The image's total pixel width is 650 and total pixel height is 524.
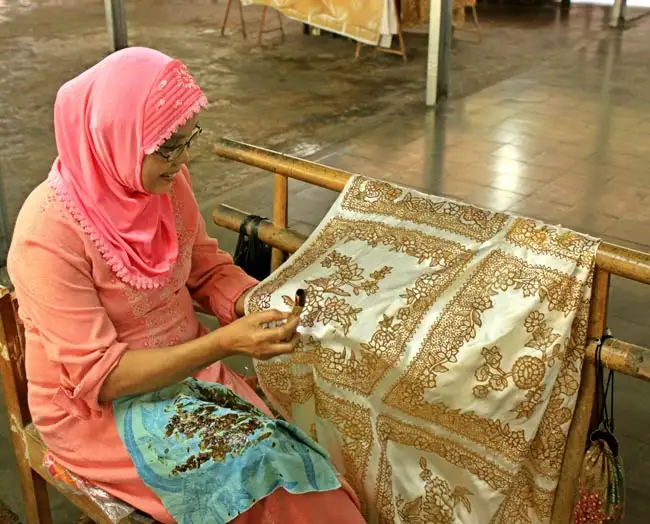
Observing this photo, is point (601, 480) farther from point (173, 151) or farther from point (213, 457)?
point (173, 151)

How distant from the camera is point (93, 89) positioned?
1398 mm

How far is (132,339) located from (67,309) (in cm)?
19

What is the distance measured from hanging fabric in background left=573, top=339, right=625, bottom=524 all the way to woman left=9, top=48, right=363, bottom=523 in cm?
42

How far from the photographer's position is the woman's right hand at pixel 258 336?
1.42m

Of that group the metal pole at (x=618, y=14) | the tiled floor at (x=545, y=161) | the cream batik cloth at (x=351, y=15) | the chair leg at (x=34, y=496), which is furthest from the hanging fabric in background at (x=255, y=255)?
the metal pole at (x=618, y=14)

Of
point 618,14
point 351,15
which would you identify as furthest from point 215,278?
point 618,14

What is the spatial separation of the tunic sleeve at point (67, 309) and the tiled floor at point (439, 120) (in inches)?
35.8

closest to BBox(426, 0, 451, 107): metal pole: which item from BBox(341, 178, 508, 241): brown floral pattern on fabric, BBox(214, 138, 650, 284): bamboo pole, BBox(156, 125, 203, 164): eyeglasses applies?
BBox(214, 138, 650, 284): bamboo pole

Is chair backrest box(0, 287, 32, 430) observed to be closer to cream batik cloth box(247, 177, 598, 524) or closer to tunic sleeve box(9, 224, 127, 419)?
tunic sleeve box(9, 224, 127, 419)

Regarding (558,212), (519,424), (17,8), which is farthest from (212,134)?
(17,8)

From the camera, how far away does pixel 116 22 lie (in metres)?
6.90

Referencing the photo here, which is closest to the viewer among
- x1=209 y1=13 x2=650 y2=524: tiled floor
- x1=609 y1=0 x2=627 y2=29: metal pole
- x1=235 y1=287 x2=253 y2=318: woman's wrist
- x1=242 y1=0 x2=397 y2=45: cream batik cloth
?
x1=235 y1=287 x2=253 y2=318: woman's wrist

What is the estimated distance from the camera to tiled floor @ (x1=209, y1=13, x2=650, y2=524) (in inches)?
149

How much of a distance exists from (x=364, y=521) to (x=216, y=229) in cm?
248
